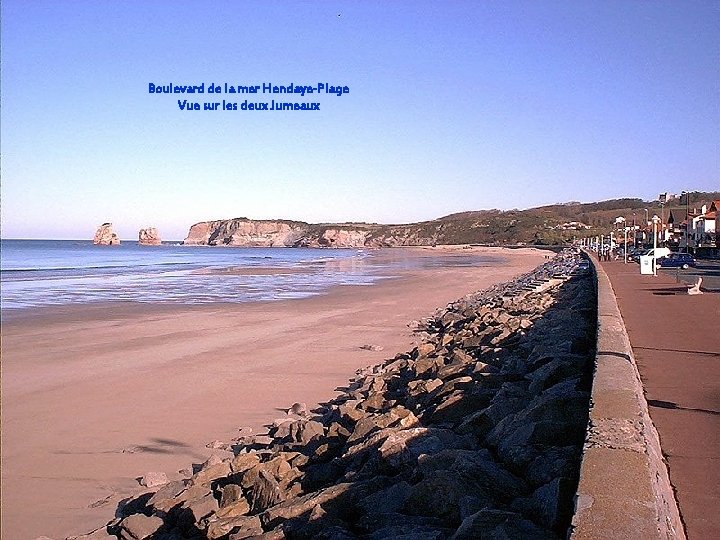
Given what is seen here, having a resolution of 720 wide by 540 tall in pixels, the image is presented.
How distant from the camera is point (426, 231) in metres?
150

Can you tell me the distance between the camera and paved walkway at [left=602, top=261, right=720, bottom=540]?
3.36m

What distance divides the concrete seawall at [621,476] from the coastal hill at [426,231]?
354 feet

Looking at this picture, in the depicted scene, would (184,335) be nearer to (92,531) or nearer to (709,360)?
(92,531)

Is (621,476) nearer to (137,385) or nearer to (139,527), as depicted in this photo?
(139,527)

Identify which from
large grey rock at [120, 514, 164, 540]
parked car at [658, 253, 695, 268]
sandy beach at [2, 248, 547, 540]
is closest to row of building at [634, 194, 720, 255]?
parked car at [658, 253, 695, 268]

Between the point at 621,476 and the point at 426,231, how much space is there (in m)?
148

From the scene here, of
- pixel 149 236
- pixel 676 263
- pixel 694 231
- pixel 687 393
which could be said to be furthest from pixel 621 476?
pixel 149 236

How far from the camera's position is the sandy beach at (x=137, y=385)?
5.83m

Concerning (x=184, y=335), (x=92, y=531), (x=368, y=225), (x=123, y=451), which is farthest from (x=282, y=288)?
(x=368, y=225)

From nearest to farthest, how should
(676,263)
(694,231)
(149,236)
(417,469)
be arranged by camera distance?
(417,469), (676,263), (694,231), (149,236)

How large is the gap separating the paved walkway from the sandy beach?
13.5ft

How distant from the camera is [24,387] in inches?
368

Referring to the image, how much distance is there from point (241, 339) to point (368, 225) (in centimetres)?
15994

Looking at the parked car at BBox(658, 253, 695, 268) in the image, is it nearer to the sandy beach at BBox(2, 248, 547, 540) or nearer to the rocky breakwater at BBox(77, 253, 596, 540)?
the sandy beach at BBox(2, 248, 547, 540)
